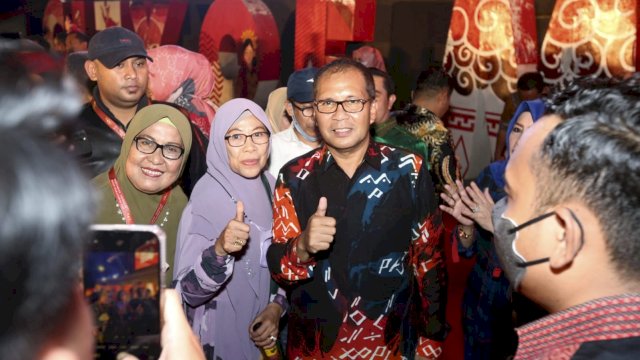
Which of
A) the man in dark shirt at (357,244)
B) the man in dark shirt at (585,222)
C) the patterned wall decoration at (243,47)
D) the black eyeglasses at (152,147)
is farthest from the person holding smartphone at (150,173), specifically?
the patterned wall decoration at (243,47)

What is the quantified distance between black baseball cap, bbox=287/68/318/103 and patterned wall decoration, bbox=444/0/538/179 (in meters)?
3.77

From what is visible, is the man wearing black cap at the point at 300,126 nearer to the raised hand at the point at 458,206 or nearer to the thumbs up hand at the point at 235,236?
the raised hand at the point at 458,206

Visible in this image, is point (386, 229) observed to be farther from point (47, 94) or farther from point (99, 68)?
point (99, 68)

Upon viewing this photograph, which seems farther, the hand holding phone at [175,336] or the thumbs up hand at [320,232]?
the thumbs up hand at [320,232]

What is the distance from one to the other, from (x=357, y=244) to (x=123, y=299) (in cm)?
130

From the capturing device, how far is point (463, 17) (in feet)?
23.0

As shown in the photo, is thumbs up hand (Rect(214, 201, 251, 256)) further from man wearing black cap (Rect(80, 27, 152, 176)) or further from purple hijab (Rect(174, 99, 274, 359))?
man wearing black cap (Rect(80, 27, 152, 176))

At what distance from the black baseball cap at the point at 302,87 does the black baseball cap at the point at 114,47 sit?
39.6 inches

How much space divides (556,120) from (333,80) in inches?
48.6

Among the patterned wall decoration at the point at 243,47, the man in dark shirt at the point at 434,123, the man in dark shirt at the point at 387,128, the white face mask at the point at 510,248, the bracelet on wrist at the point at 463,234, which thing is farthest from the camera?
the patterned wall decoration at the point at 243,47

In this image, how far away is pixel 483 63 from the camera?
6.91 m

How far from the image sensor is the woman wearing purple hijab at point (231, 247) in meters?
2.27

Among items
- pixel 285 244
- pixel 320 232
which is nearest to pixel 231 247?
pixel 285 244

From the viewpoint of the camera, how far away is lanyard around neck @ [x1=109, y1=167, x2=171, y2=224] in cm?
238
